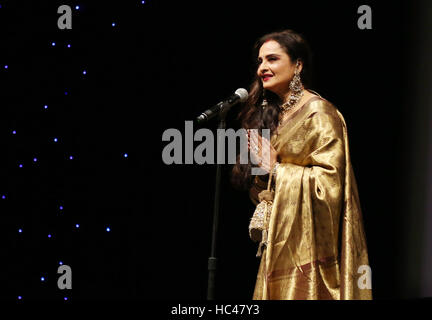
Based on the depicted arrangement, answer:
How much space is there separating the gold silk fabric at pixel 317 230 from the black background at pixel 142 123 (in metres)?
0.81

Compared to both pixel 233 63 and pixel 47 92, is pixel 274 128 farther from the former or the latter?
pixel 47 92

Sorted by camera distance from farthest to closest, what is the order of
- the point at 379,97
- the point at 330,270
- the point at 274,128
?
the point at 379,97 < the point at 274,128 < the point at 330,270

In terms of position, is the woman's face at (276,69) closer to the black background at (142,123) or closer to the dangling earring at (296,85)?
the dangling earring at (296,85)

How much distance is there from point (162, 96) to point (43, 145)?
0.70 m

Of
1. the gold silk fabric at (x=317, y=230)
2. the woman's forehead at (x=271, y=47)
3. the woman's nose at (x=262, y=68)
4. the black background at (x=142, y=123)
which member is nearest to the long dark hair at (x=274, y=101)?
the woman's forehead at (x=271, y=47)

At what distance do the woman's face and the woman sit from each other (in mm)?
140

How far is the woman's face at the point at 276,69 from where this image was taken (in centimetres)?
287

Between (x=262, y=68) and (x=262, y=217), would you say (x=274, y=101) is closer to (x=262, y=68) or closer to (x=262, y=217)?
(x=262, y=68)

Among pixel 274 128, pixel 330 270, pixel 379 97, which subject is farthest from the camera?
pixel 379 97

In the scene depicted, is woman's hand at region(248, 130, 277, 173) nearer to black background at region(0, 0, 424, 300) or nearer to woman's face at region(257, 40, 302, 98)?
woman's face at region(257, 40, 302, 98)

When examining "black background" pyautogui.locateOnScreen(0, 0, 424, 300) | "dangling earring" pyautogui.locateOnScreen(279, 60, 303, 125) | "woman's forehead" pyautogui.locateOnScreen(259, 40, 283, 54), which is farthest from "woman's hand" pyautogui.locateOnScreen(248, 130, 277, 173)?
"black background" pyautogui.locateOnScreen(0, 0, 424, 300)

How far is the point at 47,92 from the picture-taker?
352 centimetres

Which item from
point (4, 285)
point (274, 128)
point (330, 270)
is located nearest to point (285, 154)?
point (274, 128)

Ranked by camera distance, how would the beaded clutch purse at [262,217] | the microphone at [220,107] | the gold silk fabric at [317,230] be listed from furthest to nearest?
the beaded clutch purse at [262,217] → the gold silk fabric at [317,230] → the microphone at [220,107]
